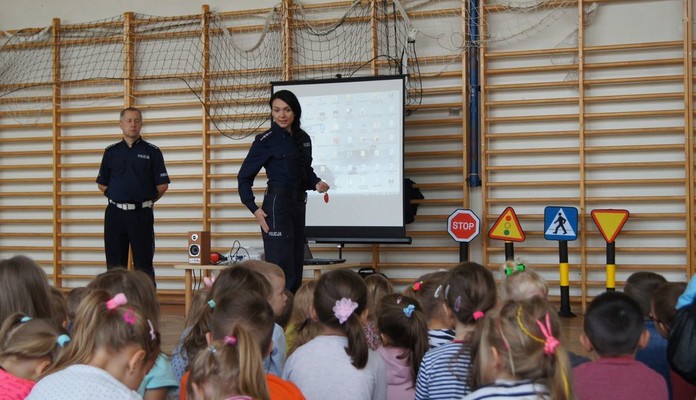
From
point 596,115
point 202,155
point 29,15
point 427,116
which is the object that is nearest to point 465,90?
point 427,116

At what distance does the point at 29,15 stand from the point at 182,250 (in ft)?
8.89

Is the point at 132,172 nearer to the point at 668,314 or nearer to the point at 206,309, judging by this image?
the point at 206,309

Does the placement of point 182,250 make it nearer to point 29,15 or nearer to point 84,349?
point 29,15

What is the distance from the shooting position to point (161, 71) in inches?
276

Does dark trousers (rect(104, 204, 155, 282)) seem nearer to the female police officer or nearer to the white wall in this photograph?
the female police officer

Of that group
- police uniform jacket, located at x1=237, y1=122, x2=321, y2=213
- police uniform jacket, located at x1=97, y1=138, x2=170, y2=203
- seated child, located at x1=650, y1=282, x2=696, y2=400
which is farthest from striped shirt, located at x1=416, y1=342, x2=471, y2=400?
police uniform jacket, located at x1=97, y1=138, x2=170, y2=203

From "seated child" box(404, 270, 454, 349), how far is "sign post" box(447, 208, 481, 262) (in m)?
3.26

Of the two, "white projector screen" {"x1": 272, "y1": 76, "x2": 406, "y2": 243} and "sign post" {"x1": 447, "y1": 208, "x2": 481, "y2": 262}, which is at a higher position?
"white projector screen" {"x1": 272, "y1": 76, "x2": 406, "y2": 243}

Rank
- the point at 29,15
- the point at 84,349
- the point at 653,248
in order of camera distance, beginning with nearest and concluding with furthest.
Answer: the point at 84,349
the point at 653,248
the point at 29,15

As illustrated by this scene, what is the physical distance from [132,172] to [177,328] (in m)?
1.10

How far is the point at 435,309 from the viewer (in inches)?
103

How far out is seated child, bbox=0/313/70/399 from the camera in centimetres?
192

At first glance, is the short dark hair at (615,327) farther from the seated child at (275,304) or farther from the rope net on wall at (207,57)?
the rope net on wall at (207,57)

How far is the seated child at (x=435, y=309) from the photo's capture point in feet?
8.37
